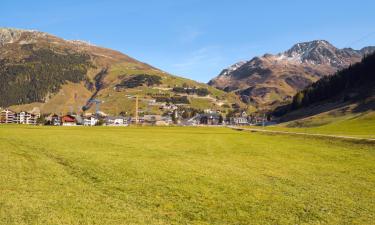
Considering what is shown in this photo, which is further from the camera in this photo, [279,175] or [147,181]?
[279,175]

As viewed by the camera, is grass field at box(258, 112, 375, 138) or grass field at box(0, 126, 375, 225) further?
grass field at box(258, 112, 375, 138)

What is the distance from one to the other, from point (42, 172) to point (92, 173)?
3.44m

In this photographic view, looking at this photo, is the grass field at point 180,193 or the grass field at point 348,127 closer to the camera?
the grass field at point 180,193

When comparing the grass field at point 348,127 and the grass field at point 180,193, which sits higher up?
the grass field at point 348,127

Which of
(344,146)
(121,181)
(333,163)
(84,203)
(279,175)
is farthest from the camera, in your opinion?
(344,146)

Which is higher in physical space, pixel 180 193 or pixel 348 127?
pixel 348 127

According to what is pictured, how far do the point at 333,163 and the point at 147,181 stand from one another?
64.0 ft

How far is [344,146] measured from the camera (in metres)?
55.9

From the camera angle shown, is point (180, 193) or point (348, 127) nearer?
point (180, 193)

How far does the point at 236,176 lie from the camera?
25.3 metres

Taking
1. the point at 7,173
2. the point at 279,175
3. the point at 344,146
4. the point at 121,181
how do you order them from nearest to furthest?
the point at 121,181 → the point at 7,173 → the point at 279,175 → the point at 344,146

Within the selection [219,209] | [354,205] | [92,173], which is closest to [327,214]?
[354,205]

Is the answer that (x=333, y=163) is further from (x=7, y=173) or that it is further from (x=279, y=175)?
(x=7, y=173)

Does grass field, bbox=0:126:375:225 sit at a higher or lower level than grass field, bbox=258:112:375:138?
lower
